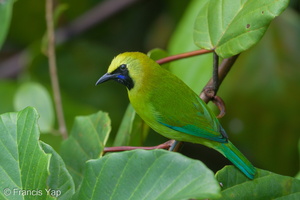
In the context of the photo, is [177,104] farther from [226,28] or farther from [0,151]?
[0,151]

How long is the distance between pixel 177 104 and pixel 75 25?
2343mm

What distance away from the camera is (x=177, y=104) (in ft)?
5.54

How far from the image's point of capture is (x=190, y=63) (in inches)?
93.4

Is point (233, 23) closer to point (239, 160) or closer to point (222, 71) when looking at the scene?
point (222, 71)

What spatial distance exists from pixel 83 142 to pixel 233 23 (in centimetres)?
64

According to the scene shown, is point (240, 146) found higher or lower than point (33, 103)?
lower

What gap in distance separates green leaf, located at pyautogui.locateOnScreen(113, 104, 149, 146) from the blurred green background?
347mm

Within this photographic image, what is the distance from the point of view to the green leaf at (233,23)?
1.48 metres

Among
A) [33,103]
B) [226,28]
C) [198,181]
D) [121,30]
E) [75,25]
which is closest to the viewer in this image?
[198,181]

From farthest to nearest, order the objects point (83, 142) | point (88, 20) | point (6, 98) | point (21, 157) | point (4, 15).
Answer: point (88, 20) → point (6, 98) → point (4, 15) → point (83, 142) → point (21, 157)

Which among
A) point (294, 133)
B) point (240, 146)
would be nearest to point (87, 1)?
point (240, 146)

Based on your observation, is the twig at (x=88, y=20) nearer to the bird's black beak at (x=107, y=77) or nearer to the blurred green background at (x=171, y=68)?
the blurred green background at (x=171, y=68)

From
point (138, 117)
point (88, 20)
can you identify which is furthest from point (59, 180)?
point (88, 20)

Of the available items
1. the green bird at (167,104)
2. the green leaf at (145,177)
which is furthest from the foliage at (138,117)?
the green bird at (167,104)
